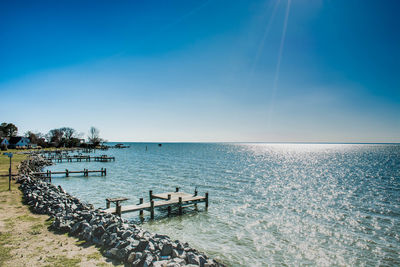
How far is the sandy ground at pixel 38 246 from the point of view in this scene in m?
8.59

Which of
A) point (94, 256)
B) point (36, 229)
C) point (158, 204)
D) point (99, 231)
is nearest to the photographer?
point (94, 256)

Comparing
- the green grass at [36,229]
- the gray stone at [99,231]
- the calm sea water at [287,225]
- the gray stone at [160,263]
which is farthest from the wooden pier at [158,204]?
the gray stone at [160,263]

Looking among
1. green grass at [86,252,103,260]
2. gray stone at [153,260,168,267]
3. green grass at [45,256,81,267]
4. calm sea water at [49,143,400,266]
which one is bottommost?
calm sea water at [49,143,400,266]

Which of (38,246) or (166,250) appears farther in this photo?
(38,246)

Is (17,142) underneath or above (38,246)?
above

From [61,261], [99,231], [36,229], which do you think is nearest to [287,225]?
[99,231]

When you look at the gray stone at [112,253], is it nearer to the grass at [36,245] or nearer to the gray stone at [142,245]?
the grass at [36,245]

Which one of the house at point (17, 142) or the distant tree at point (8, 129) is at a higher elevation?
the distant tree at point (8, 129)

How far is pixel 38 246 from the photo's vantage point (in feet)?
31.8

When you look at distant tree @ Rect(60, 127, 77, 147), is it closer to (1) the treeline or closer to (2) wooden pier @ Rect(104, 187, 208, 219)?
(1) the treeline

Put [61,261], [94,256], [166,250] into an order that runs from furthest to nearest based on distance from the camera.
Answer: [166,250] → [94,256] → [61,261]

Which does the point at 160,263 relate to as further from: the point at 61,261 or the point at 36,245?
the point at 36,245

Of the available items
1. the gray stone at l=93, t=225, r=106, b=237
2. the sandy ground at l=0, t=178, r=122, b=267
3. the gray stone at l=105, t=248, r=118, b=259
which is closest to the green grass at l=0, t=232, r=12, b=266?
the sandy ground at l=0, t=178, r=122, b=267

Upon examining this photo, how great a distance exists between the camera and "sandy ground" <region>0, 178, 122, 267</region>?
8.59 meters
